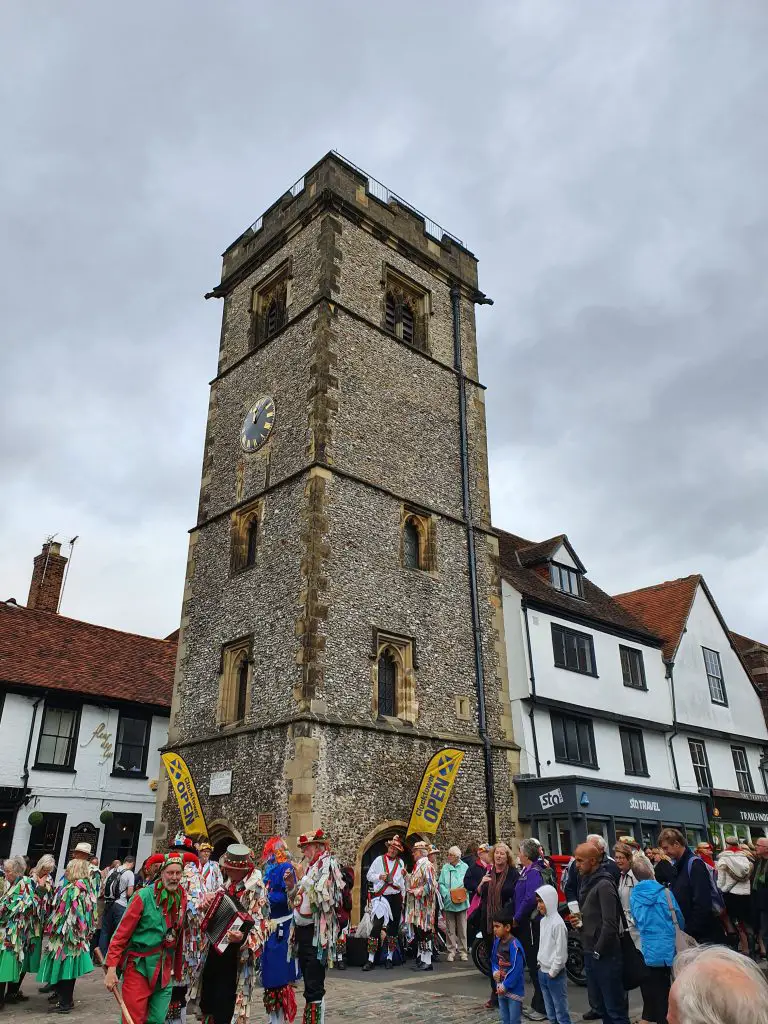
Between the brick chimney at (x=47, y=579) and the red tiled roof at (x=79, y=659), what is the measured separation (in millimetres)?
1500

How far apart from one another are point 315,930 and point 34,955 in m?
4.97

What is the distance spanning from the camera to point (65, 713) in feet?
70.4

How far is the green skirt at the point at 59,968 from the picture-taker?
936 centimetres

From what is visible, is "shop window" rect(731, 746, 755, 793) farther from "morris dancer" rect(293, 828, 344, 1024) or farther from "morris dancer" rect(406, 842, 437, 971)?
"morris dancer" rect(293, 828, 344, 1024)

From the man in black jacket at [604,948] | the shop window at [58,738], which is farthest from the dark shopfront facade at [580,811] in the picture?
the shop window at [58,738]

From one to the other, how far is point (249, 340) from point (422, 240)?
19.8 feet

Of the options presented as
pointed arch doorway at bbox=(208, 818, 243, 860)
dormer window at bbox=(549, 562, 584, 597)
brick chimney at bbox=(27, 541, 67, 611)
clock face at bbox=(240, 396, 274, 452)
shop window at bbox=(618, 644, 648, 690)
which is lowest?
pointed arch doorway at bbox=(208, 818, 243, 860)

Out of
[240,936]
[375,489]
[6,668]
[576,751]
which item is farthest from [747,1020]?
[6,668]

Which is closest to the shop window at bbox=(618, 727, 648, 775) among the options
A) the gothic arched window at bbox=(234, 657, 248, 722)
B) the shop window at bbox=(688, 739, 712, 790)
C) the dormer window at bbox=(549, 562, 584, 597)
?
the shop window at bbox=(688, 739, 712, 790)

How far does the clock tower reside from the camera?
616 inches

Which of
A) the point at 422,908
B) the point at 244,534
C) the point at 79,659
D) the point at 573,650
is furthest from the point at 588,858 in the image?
the point at 79,659

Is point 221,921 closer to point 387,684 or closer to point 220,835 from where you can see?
point 220,835

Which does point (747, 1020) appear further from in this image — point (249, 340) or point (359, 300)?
point (249, 340)

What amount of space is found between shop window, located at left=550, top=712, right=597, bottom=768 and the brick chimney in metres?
16.9
